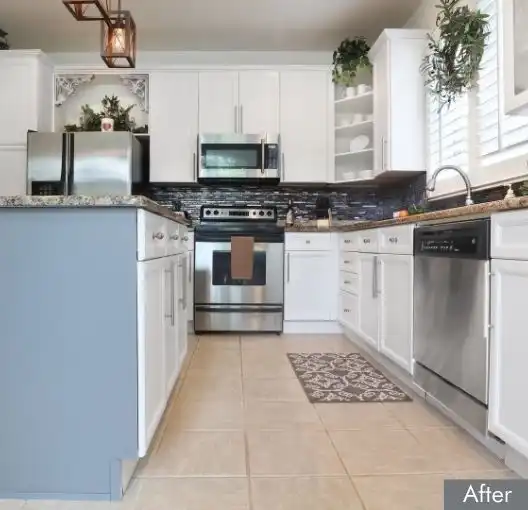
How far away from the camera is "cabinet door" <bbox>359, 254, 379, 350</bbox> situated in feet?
9.59

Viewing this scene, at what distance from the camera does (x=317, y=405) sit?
2.23 metres

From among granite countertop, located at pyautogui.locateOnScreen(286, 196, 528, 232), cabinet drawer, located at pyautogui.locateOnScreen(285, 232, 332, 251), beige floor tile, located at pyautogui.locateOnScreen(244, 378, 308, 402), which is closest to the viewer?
granite countertop, located at pyautogui.locateOnScreen(286, 196, 528, 232)

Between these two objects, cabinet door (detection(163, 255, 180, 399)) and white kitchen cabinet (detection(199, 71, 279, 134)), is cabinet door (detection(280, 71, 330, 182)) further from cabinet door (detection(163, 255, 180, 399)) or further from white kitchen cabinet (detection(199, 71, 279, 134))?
cabinet door (detection(163, 255, 180, 399))

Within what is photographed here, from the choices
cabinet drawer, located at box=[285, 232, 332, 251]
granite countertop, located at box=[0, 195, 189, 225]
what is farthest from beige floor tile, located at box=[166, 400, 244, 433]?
cabinet drawer, located at box=[285, 232, 332, 251]

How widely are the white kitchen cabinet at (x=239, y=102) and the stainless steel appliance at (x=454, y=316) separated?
2353 mm

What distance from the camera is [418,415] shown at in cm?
210

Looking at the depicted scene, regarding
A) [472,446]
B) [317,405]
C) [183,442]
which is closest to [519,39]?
[472,446]

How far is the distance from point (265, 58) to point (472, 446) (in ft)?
12.5

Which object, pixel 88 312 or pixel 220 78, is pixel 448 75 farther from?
pixel 88 312

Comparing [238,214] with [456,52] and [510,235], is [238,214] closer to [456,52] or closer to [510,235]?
[456,52]

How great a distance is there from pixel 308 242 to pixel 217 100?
1.50m

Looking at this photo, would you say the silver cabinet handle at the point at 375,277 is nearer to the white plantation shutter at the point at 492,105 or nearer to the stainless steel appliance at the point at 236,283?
the white plantation shutter at the point at 492,105

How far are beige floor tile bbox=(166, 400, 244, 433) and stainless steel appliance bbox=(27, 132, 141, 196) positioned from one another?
220 cm

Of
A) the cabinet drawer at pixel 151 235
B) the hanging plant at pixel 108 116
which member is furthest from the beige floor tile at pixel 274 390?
the hanging plant at pixel 108 116
